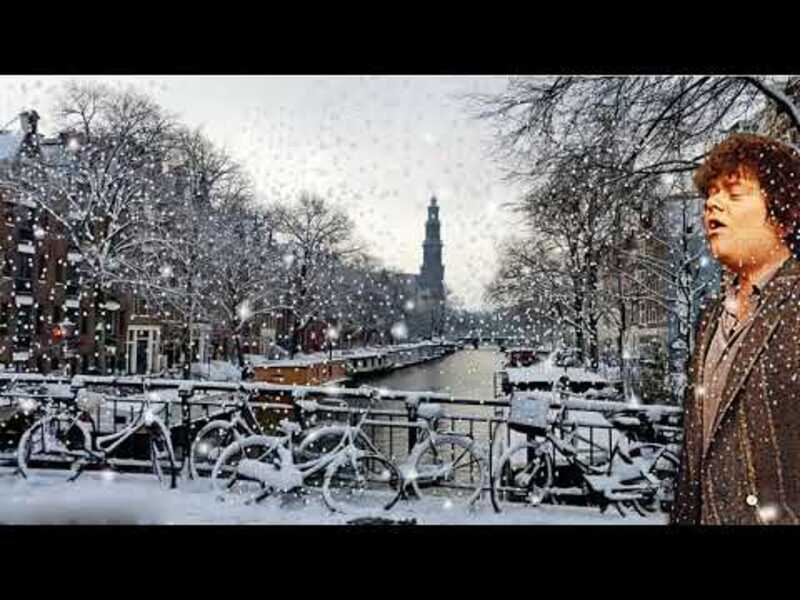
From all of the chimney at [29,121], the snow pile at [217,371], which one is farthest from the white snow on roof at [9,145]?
the snow pile at [217,371]

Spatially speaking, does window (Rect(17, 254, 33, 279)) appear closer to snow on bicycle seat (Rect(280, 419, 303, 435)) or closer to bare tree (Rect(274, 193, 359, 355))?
bare tree (Rect(274, 193, 359, 355))

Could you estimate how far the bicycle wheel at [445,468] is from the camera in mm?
3607

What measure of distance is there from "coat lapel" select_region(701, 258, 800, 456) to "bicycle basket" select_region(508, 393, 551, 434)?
1.25 metres

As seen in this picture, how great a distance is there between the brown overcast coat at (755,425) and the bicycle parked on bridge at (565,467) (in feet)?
3.08

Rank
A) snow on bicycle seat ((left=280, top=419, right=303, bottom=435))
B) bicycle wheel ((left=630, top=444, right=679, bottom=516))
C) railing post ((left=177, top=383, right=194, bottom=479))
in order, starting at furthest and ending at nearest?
railing post ((left=177, top=383, right=194, bottom=479)), snow on bicycle seat ((left=280, top=419, right=303, bottom=435)), bicycle wheel ((left=630, top=444, right=679, bottom=516))

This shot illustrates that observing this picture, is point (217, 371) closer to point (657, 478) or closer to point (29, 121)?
point (29, 121)

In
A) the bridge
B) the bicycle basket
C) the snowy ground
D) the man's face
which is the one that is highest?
the man's face

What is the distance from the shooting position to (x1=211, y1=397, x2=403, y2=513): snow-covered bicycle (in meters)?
3.58

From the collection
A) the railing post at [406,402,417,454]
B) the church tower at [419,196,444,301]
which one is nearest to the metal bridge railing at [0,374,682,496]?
the railing post at [406,402,417,454]
